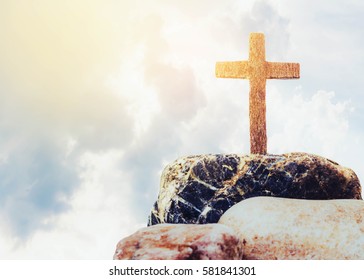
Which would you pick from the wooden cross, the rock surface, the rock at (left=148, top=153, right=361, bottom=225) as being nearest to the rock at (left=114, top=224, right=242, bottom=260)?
the rock surface

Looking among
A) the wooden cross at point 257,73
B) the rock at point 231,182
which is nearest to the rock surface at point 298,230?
the rock at point 231,182

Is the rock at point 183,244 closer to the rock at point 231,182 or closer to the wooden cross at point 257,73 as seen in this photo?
the rock at point 231,182

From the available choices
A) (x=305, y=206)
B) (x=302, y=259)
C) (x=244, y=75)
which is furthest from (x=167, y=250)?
(x=244, y=75)

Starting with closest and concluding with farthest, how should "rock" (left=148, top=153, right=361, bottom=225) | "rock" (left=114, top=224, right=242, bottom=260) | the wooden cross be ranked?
"rock" (left=114, top=224, right=242, bottom=260), "rock" (left=148, top=153, right=361, bottom=225), the wooden cross

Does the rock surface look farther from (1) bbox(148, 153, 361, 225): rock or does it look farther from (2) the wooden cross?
(2) the wooden cross

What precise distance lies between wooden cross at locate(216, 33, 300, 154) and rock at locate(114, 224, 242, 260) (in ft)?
10.6

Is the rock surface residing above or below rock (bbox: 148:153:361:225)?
below

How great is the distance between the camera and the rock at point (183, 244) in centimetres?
637

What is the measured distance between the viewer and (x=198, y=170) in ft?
28.4

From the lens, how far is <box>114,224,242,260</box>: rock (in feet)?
20.9

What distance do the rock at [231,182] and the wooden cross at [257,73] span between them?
884 mm

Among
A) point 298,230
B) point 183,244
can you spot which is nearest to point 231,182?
point 298,230

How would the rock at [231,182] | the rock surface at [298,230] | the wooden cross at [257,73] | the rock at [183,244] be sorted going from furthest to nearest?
the wooden cross at [257,73] → the rock at [231,182] → the rock surface at [298,230] → the rock at [183,244]

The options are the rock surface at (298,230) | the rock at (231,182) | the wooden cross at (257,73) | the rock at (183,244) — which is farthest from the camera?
the wooden cross at (257,73)
